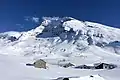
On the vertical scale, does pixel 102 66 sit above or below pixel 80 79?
above

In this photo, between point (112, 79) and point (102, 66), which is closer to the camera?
point (112, 79)

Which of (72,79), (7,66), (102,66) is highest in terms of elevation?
(102,66)

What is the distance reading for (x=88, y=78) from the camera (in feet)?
107

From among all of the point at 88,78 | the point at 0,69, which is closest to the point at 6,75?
the point at 0,69

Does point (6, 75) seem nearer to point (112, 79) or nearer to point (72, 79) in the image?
point (72, 79)

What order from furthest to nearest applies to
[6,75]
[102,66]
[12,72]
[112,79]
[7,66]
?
1. [102,66]
2. [112,79]
3. [7,66]
4. [12,72]
5. [6,75]

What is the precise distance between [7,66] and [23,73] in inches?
95.3

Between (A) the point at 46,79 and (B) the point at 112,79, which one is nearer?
(A) the point at 46,79

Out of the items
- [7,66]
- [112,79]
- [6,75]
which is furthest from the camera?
[112,79]

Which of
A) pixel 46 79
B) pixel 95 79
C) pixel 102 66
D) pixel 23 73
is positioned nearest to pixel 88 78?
pixel 95 79

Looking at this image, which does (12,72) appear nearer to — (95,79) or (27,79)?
(27,79)

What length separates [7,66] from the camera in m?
35.6

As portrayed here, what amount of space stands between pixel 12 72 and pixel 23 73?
1813mm

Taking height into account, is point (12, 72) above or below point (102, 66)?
below
